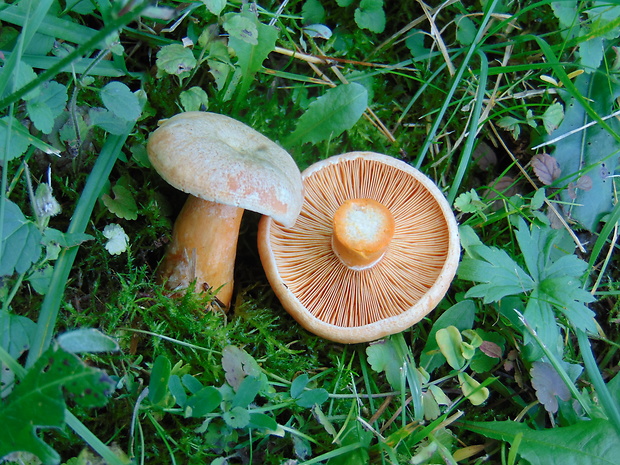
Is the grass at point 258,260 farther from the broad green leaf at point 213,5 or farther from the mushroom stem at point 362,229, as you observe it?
the mushroom stem at point 362,229

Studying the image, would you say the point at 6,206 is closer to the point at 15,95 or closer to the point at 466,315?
the point at 15,95

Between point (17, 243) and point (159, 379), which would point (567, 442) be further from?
point (17, 243)

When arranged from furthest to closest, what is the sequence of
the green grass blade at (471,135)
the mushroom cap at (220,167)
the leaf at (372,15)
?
the leaf at (372,15) < the green grass blade at (471,135) < the mushroom cap at (220,167)

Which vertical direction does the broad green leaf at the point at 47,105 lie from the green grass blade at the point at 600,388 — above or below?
above

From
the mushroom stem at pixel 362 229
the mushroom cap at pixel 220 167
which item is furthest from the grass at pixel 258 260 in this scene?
the mushroom stem at pixel 362 229

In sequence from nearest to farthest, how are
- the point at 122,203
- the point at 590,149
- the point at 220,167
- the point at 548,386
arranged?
the point at 220,167
the point at 122,203
the point at 548,386
the point at 590,149

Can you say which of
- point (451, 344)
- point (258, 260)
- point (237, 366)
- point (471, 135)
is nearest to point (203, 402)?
point (237, 366)

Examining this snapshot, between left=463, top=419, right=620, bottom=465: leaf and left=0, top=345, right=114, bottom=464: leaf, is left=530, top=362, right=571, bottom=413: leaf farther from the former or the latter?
left=0, top=345, right=114, bottom=464: leaf
